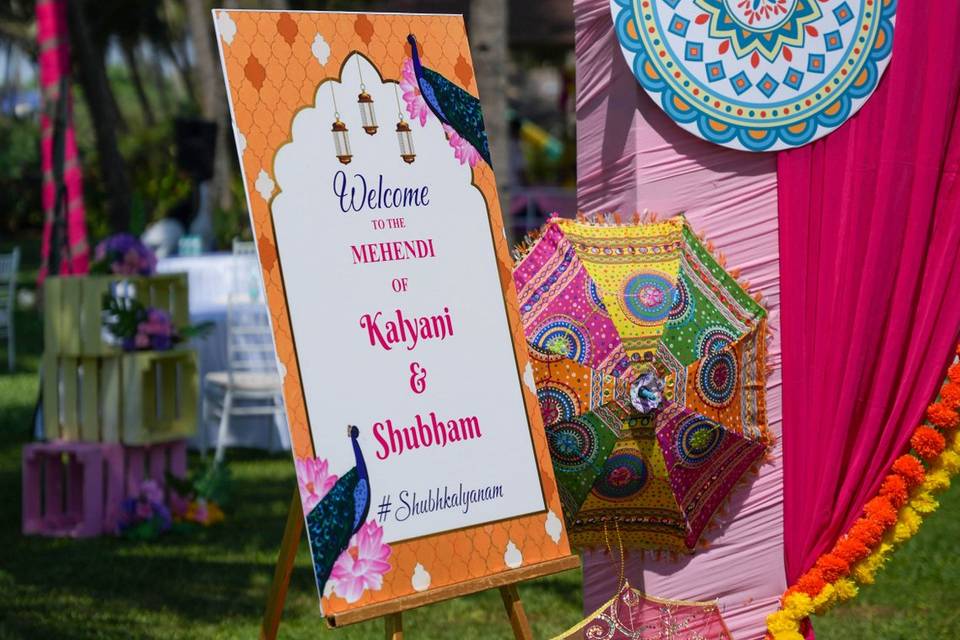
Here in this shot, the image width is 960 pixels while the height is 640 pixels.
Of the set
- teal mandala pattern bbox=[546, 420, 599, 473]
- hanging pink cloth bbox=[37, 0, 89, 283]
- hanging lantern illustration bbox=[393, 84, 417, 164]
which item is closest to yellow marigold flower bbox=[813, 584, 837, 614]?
teal mandala pattern bbox=[546, 420, 599, 473]

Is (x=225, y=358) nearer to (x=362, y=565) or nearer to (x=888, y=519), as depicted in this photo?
(x=888, y=519)

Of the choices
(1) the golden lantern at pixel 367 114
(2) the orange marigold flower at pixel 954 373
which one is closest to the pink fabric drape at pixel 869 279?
(2) the orange marigold flower at pixel 954 373

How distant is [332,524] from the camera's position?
2.88 metres

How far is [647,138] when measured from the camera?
3604mm

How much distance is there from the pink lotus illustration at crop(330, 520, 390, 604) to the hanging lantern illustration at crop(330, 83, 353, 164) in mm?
779

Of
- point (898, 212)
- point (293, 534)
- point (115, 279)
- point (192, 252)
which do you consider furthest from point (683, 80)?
point (192, 252)

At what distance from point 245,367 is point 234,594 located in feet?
10.3

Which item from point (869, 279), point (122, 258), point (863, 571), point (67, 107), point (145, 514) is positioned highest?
point (67, 107)

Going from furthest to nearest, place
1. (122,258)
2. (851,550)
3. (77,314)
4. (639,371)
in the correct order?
(122,258) < (77,314) < (851,550) < (639,371)

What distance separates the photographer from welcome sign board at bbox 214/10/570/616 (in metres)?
2.90

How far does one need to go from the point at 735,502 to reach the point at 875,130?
41.3 inches

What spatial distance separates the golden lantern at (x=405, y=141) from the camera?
10.2ft

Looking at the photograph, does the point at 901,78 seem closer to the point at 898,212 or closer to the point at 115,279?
the point at 898,212

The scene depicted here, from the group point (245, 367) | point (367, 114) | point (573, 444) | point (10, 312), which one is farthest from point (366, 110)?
point (10, 312)
